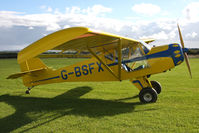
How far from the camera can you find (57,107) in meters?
5.74

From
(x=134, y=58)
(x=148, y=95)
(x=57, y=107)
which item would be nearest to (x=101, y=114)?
(x=57, y=107)

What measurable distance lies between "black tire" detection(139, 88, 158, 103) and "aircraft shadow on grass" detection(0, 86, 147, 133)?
1.01 ft

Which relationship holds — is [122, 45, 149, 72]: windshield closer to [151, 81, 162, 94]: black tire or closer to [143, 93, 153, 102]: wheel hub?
[143, 93, 153, 102]: wheel hub

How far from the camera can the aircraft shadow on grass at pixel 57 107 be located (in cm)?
464

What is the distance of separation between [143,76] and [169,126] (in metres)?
2.55

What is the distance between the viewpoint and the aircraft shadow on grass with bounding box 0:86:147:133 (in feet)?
15.2

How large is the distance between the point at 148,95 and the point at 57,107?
327 centimetres

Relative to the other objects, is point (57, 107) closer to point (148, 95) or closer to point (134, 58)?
point (148, 95)

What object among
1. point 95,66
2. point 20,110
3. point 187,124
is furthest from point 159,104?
point 20,110

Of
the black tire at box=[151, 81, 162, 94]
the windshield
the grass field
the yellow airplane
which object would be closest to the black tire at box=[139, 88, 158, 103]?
the yellow airplane

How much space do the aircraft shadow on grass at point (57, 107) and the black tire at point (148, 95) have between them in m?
0.31

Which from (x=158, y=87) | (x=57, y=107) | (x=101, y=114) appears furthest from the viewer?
(x=158, y=87)

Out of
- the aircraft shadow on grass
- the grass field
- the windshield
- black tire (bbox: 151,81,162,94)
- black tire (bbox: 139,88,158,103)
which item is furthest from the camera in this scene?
black tire (bbox: 151,81,162,94)

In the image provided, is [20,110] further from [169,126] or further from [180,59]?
[180,59]
